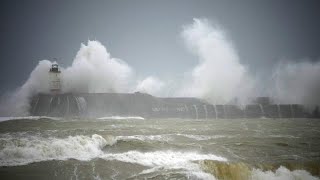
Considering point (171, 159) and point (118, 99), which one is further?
point (118, 99)

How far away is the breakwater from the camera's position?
6112 centimetres

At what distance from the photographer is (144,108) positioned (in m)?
68.6

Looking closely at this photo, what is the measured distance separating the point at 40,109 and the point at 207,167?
2201 inches

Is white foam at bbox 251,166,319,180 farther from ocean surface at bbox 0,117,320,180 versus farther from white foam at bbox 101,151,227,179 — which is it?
white foam at bbox 101,151,227,179

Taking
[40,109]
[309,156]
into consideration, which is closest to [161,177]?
[309,156]

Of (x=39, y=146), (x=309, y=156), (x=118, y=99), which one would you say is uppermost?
(x=118, y=99)

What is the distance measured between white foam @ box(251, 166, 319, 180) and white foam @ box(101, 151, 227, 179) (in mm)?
2953

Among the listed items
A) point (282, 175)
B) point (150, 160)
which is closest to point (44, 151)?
point (150, 160)

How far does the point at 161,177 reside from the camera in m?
12.8

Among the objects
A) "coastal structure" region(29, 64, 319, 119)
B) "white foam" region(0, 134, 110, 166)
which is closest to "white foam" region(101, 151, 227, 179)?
"white foam" region(0, 134, 110, 166)

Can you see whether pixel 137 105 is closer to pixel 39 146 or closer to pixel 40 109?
pixel 40 109

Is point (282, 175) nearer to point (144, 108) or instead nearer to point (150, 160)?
point (150, 160)

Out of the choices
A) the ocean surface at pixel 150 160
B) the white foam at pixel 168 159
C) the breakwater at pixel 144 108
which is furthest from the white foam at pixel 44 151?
the breakwater at pixel 144 108

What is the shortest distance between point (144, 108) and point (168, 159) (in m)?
52.2
